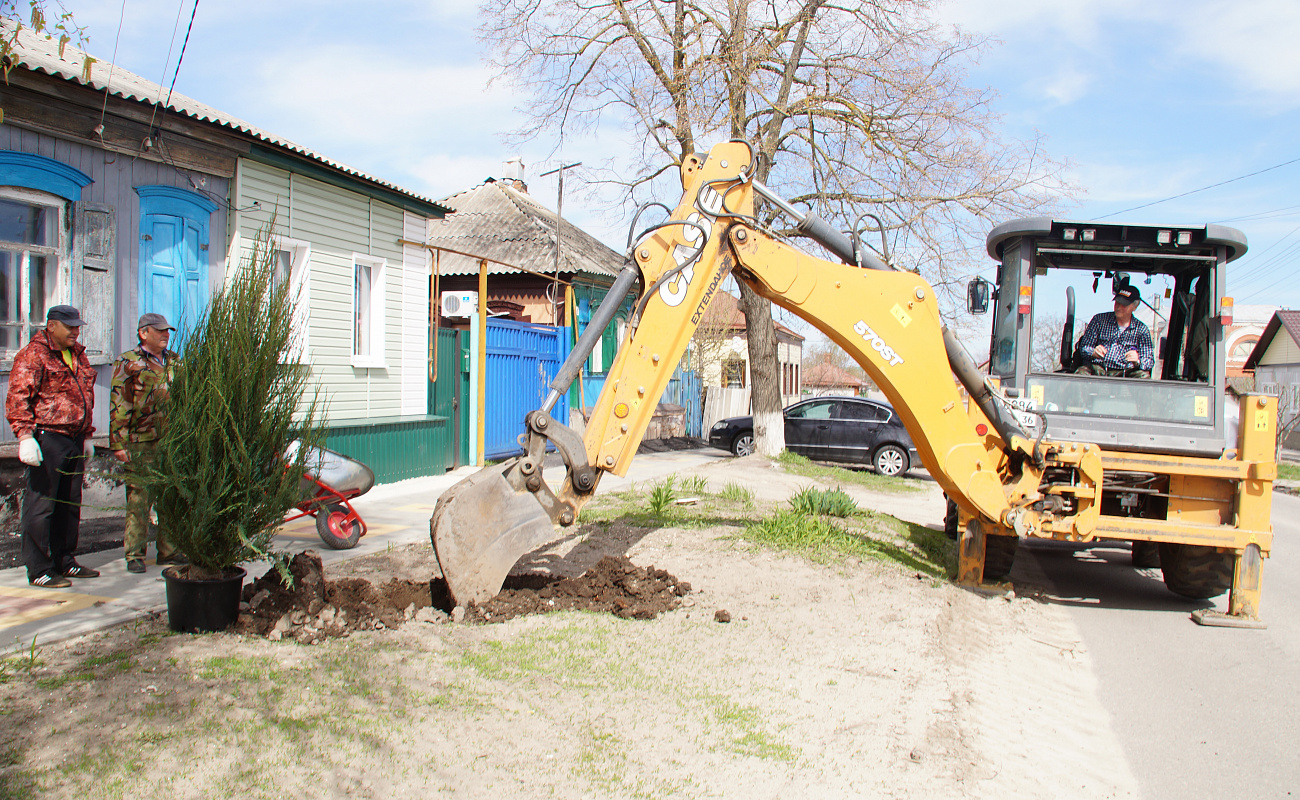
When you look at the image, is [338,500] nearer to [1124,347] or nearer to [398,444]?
[398,444]

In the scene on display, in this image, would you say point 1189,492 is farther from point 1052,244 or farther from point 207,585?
point 207,585

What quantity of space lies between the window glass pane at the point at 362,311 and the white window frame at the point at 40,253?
4.23 metres

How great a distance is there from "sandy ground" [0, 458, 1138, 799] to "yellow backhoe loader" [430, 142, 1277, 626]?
3.17 feet

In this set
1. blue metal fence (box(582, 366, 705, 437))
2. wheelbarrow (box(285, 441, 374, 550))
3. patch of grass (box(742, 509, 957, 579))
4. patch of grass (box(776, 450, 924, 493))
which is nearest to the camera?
wheelbarrow (box(285, 441, 374, 550))


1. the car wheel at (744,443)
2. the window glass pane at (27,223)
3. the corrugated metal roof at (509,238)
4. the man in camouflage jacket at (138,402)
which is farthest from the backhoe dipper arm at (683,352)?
the corrugated metal roof at (509,238)

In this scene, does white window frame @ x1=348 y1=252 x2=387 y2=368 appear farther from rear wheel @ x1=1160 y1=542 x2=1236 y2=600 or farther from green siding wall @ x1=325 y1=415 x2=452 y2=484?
rear wheel @ x1=1160 y1=542 x2=1236 y2=600

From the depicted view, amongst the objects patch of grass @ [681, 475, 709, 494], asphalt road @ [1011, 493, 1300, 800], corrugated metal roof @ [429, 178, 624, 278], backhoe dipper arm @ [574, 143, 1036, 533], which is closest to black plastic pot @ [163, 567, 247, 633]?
backhoe dipper arm @ [574, 143, 1036, 533]

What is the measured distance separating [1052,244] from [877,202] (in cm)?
839

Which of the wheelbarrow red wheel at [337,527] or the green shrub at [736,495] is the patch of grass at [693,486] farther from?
the wheelbarrow red wheel at [337,527]

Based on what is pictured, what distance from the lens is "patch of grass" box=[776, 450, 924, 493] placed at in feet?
45.4

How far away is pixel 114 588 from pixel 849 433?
13232 millimetres

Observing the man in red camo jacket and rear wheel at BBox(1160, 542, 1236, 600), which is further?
rear wheel at BBox(1160, 542, 1236, 600)

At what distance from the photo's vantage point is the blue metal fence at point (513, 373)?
13.6 metres

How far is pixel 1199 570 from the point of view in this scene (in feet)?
21.0
